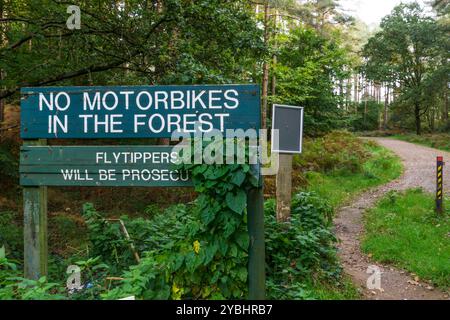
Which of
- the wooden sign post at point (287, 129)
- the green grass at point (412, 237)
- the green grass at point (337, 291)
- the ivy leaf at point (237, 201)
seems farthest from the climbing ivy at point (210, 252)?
the green grass at point (412, 237)

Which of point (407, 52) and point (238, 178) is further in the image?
point (407, 52)

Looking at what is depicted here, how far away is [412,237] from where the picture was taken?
23.6ft

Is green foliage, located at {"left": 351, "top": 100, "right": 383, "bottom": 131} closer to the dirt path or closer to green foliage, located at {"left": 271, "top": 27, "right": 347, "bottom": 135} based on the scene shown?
green foliage, located at {"left": 271, "top": 27, "right": 347, "bottom": 135}

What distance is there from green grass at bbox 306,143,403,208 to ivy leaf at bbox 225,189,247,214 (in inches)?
340

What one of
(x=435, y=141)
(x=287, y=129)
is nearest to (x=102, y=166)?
(x=287, y=129)

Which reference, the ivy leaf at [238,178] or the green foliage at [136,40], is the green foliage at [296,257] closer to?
the ivy leaf at [238,178]

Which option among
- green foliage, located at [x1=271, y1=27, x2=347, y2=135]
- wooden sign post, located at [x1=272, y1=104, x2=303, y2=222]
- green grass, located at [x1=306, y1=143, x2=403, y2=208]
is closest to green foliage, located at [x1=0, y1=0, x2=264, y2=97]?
wooden sign post, located at [x1=272, y1=104, x2=303, y2=222]

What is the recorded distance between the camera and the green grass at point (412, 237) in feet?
19.3

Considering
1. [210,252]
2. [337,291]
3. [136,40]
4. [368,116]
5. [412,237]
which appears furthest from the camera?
[368,116]

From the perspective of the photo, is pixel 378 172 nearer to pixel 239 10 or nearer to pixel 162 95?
pixel 239 10

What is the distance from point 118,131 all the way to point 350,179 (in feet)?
40.2

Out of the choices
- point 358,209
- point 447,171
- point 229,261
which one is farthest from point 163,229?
point 447,171

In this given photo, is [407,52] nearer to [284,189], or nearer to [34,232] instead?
[284,189]
